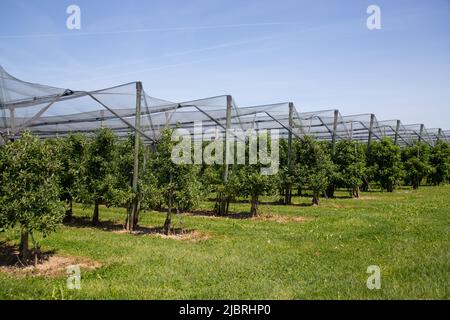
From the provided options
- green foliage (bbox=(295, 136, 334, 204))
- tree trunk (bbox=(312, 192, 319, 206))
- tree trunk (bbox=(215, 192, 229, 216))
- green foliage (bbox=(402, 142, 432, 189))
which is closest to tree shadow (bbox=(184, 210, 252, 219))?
tree trunk (bbox=(215, 192, 229, 216))

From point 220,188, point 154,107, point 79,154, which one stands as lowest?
point 220,188

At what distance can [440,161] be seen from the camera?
54938mm

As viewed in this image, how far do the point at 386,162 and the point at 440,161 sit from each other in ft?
52.3

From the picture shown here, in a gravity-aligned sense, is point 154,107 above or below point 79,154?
above

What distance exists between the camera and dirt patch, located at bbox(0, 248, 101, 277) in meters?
13.2

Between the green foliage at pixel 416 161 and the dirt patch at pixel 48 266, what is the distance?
45.1 meters

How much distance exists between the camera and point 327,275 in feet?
38.5

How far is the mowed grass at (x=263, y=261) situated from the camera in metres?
10.2

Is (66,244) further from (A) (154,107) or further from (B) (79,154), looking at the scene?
(A) (154,107)

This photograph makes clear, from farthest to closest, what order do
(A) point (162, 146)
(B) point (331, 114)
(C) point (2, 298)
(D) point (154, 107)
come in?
(B) point (331, 114), (D) point (154, 107), (A) point (162, 146), (C) point (2, 298)

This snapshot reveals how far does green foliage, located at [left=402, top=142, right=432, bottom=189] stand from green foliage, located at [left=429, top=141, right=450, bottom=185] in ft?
8.97

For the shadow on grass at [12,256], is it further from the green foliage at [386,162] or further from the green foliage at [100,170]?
the green foliage at [386,162]
